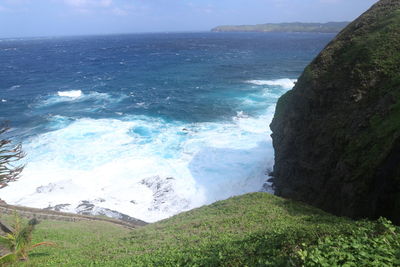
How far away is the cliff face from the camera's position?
48.7 feet

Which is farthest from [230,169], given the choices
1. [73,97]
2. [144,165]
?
[73,97]

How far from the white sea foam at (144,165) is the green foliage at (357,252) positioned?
19330mm

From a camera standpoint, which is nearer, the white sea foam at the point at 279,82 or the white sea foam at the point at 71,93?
the white sea foam at the point at 71,93

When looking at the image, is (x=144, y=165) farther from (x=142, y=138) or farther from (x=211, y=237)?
(x=211, y=237)

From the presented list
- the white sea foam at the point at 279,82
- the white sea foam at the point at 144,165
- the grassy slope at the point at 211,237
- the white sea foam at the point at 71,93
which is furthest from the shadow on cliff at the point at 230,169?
the white sea foam at the point at 71,93

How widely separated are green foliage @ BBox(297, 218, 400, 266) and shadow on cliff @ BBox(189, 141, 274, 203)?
20170mm

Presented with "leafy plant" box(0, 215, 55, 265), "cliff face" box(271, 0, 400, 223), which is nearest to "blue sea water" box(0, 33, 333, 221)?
"cliff face" box(271, 0, 400, 223)

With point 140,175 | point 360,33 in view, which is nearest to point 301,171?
point 360,33

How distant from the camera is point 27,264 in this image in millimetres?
11867

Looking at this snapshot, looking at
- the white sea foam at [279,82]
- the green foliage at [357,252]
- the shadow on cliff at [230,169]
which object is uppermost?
the green foliage at [357,252]

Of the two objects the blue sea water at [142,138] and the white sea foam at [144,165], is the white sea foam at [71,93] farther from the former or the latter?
the white sea foam at [144,165]

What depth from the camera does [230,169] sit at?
3117 centimetres

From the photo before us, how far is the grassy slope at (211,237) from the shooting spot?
843 centimetres

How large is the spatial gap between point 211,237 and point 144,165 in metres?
19.7
